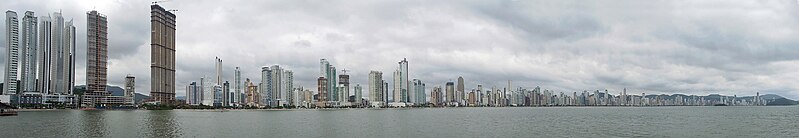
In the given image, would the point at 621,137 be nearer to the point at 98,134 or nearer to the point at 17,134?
the point at 98,134

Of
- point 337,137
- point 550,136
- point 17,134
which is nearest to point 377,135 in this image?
point 337,137

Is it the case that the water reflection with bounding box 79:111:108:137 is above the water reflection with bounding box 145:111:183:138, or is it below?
above

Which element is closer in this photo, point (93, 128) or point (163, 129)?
point (163, 129)

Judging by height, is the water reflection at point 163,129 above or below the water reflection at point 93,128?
below

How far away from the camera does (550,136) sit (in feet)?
227

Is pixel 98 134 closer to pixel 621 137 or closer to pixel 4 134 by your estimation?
pixel 4 134

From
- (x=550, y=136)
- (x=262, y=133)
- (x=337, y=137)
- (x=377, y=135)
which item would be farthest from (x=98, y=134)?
(x=550, y=136)

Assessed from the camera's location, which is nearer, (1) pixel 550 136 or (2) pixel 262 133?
(1) pixel 550 136

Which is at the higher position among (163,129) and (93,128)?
(93,128)

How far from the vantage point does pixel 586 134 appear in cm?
7169

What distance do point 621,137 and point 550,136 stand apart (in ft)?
24.3

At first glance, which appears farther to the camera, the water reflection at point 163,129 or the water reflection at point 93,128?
the water reflection at point 163,129

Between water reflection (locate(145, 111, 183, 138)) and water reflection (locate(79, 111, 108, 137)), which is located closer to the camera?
water reflection (locate(79, 111, 108, 137))

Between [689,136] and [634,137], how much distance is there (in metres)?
5.73
